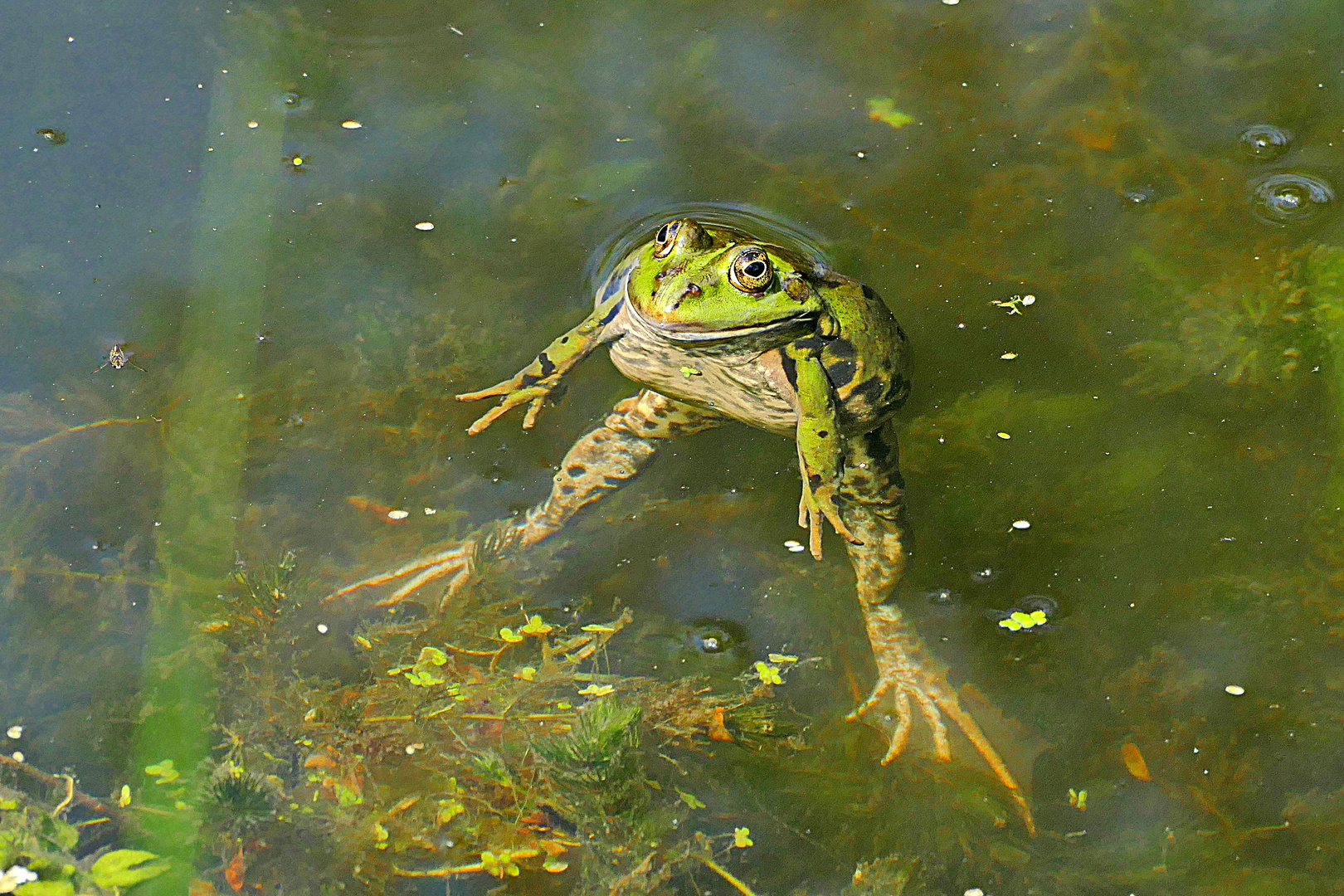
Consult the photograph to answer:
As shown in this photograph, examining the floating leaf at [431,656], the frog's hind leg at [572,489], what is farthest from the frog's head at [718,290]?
the floating leaf at [431,656]

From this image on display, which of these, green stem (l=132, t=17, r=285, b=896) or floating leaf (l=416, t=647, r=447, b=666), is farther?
floating leaf (l=416, t=647, r=447, b=666)

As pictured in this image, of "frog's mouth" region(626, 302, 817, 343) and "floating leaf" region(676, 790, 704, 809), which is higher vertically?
"frog's mouth" region(626, 302, 817, 343)

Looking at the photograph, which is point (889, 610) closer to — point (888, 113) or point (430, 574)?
point (430, 574)

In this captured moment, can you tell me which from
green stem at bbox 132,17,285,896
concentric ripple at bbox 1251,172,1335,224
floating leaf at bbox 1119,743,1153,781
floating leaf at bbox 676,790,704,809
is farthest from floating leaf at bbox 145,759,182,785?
concentric ripple at bbox 1251,172,1335,224

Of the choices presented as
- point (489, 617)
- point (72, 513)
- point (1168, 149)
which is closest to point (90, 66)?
point (72, 513)

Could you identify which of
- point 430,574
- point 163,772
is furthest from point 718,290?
point 163,772

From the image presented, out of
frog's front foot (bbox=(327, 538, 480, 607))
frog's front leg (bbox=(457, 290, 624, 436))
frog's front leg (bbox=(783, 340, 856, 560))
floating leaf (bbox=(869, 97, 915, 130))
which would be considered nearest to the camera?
frog's front leg (bbox=(783, 340, 856, 560))

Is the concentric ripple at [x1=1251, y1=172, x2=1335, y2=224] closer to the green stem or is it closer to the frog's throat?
the frog's throat
